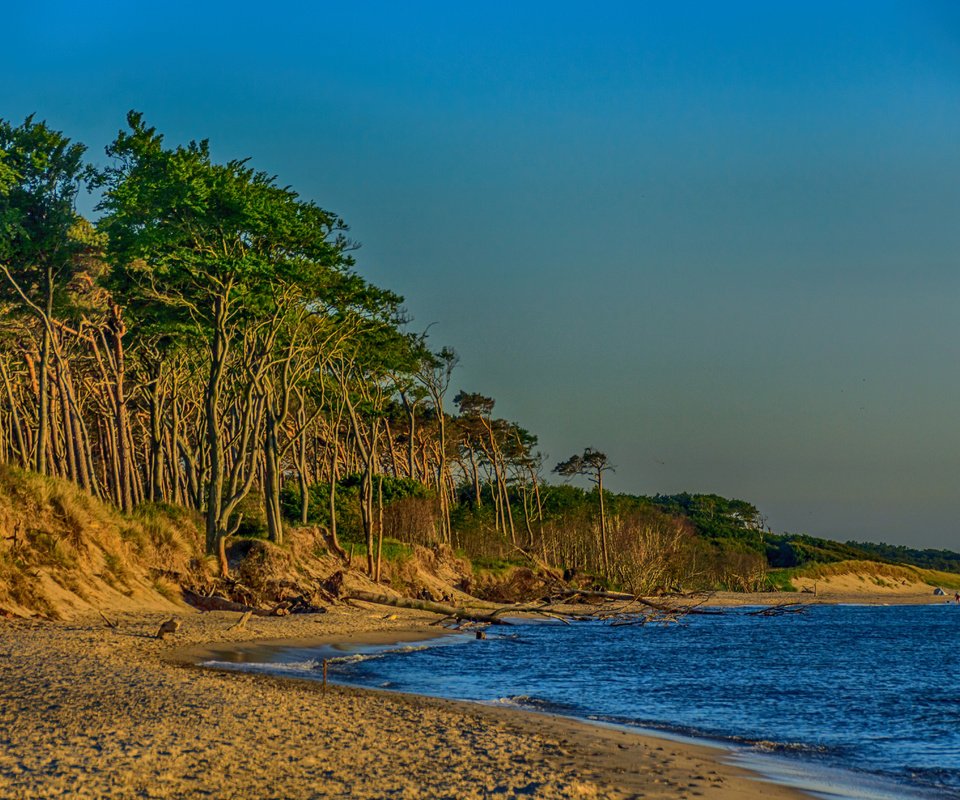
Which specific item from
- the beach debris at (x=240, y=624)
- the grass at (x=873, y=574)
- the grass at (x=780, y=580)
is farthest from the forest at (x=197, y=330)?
the grass at (x=873, y=574)

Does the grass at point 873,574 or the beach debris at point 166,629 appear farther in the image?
the grass at point 873,574

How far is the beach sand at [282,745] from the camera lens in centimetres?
895

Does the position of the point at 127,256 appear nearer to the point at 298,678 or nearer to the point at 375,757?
the point at 298,678

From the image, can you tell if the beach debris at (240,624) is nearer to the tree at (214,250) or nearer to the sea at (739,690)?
the sea at (739,690)

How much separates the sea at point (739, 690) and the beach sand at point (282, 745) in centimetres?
166

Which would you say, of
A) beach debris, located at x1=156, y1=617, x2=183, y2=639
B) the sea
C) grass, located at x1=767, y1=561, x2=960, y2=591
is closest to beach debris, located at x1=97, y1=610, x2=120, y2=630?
beach debris, located at x1=156, y1=617, x2=183, y2=639

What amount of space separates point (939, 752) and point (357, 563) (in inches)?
1367

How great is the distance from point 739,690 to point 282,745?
16.3 m

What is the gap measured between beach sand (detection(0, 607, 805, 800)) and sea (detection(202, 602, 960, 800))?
166cm

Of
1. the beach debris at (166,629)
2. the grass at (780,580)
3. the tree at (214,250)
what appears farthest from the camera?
the grass at (780,580)

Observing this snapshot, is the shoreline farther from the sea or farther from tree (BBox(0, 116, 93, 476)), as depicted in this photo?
tree (BBox(0, 116, 93, 476))

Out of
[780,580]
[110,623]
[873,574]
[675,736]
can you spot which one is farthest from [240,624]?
[873,574]

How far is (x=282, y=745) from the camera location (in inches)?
424

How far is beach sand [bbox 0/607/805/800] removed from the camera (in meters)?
8.95
